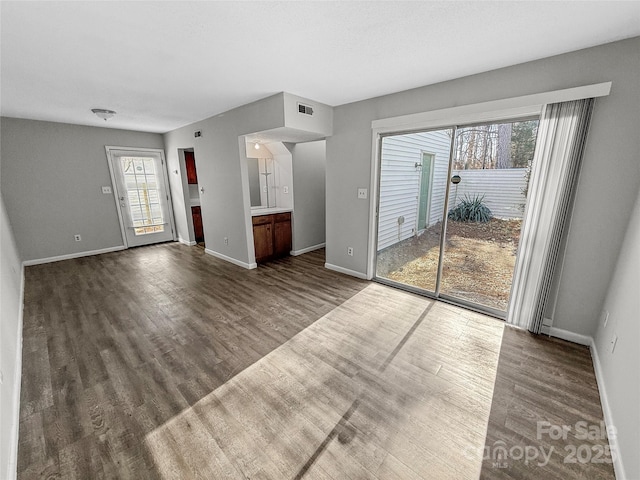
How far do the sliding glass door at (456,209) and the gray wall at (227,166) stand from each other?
1744 millimetres

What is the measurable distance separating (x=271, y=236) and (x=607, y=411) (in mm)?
4195

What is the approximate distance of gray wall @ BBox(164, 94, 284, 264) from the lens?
3.45 metres

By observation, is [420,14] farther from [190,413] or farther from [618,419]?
[190,413]

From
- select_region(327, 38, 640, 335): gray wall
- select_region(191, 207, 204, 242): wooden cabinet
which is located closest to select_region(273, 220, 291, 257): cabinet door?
select_region(191, 207, 204, 242): wooden cabinet

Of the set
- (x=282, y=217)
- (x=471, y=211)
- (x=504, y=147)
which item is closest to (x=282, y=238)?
(x=282, y=217)

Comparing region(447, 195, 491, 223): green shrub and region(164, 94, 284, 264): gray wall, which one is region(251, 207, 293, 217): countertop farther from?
region(447, 195, 491, 223): green shrub

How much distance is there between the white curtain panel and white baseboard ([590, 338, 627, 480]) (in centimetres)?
42

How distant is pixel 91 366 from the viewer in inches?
82.6

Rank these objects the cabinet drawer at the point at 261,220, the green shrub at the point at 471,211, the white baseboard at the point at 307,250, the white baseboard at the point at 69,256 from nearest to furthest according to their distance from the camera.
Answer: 1. the green shrub at the point at 471,211
2. the cabinet drawer at the point at 261,220
3. the white baseboard at the point at 69,256
4. the white baseboard at the point at 307,250

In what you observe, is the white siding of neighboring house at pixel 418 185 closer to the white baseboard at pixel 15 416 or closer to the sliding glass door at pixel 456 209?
the sliding glass door at pixel 456 209

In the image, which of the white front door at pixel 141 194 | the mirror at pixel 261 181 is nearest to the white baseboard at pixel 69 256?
the white front door at pixel 141 194

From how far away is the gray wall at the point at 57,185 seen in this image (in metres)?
4.18

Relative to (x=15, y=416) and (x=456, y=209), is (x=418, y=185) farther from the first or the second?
(x=15, y=416)

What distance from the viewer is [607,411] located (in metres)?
1.60
